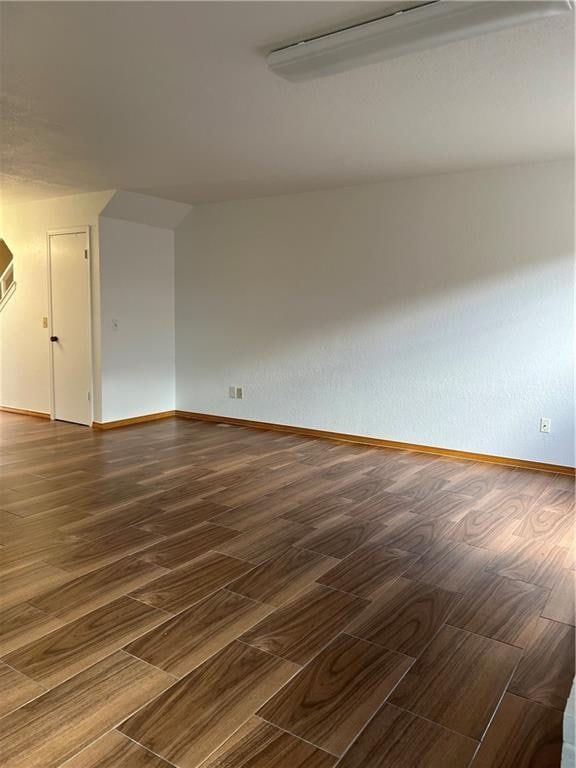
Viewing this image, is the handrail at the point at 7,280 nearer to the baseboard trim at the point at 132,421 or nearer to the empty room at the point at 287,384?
the empty room at the point at 287,384

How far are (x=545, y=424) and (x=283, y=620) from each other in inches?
124

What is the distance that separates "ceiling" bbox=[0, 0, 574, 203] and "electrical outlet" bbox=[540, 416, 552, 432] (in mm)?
2041

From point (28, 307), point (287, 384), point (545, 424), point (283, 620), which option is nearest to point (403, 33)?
point (283, 620)

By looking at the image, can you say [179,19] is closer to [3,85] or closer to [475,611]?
[3,85]

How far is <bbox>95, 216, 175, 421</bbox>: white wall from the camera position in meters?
6.02

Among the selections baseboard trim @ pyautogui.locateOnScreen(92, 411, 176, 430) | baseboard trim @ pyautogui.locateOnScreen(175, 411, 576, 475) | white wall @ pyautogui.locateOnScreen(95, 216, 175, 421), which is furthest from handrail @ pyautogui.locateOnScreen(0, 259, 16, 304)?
baseboard trim @ pyautogui.locateOnScreen(175, 411, 576, 475)

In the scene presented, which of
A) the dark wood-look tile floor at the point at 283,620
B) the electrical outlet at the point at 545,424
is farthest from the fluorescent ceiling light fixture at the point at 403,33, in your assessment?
the electrical outlet at the point at 545,424

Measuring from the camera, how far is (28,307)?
264 inches

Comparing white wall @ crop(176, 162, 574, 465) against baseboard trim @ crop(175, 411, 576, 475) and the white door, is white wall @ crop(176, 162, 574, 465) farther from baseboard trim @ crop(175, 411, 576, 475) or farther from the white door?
the white door

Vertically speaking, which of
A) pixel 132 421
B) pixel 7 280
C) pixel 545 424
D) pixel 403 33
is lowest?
pixel 132 421

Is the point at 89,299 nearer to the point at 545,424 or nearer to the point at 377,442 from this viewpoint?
the point at 377,442

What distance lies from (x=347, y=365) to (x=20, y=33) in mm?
3806

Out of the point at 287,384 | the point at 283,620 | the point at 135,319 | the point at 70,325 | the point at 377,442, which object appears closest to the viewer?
the point at 283,620

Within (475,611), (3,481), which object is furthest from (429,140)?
(3,481)
